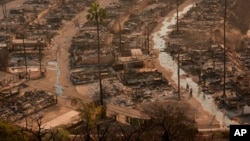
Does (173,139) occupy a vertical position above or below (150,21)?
below

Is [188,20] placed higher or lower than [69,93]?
higher

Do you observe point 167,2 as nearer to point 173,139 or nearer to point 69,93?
point 69,93

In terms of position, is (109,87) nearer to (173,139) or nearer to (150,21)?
(173,139)

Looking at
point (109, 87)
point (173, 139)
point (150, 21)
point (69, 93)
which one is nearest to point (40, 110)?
point (69, 93)

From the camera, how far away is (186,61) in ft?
197

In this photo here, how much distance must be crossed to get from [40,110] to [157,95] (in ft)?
39.4

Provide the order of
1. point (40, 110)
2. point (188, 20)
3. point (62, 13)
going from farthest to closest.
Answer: point (62, 13)
point (188, 20)
point (40, 110)

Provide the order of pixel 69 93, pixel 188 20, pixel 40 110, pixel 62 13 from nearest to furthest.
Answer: pixel 40 110
pixel 69 93
pixel 188 20
pixel 62 13

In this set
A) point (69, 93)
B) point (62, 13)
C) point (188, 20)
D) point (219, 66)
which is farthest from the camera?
point (62, 13)

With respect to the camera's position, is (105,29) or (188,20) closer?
(105,29)

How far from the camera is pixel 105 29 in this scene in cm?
7425

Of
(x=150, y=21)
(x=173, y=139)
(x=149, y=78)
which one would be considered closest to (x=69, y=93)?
(x=149, y=78)

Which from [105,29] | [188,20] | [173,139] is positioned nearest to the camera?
[173,139]

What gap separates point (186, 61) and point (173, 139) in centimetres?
3055
